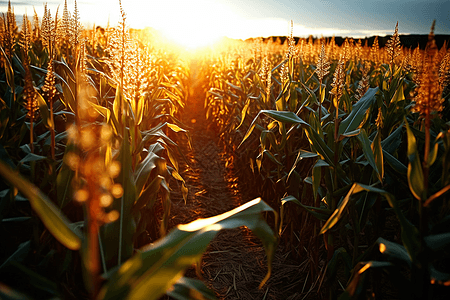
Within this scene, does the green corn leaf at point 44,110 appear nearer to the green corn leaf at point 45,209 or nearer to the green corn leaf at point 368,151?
the green corn leaf at point 45,209

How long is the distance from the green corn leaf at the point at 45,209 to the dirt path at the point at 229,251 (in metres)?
1.75

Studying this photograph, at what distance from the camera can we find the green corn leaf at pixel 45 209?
0.66 metres

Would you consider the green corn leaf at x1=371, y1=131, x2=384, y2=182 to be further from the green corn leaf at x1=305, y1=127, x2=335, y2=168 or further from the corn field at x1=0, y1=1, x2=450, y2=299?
the green corn leaf at x1=305, y1=127, x2=335, y2=168

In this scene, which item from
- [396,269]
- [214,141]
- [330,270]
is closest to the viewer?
[396,269]

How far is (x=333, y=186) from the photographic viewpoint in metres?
Result: 1.89

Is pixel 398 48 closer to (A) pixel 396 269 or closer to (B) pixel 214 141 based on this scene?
(A) pixel 396 269

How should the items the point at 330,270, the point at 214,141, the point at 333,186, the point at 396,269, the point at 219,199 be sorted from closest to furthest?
the point at 396,269 → the point at 330,270 → the point at 333,186 → the point at 219,199 → the point at 214,141

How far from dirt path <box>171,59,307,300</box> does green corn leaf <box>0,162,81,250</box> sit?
1746 millimetres

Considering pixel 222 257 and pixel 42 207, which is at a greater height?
pixel 42 207

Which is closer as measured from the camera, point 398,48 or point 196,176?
point 398,48

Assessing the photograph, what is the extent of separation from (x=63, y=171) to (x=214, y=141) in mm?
4936

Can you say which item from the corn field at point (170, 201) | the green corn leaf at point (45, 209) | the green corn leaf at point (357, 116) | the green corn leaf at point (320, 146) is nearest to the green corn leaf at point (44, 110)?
the corn field at point (170, 201)

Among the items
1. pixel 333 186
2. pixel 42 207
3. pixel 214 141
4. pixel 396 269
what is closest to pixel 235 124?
pixel 214 141

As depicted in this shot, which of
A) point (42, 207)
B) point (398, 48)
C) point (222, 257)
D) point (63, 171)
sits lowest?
point (222, 257)
